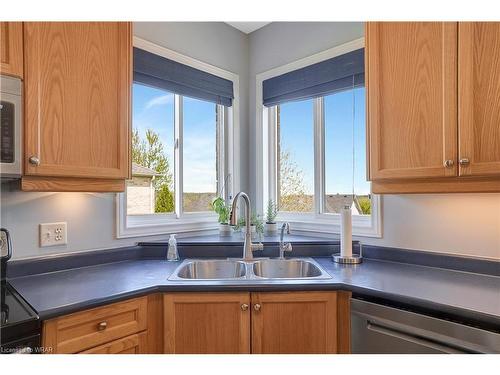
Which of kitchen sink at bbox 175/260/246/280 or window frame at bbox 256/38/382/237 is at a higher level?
window frame at bbox 256/38/382/237

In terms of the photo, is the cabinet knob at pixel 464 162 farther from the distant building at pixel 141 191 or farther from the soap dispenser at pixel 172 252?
the distant building at pixel 141 191

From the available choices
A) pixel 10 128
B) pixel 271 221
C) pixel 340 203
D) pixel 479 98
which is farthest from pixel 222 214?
pixel 479 98

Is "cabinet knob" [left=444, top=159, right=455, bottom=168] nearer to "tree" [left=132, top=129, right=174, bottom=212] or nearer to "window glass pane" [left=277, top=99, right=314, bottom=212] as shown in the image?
"window glass pane" [left=277, top=99, right=314, bottom=212]

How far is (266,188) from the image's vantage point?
2.61 metres

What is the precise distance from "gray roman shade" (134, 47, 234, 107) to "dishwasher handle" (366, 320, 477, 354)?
6.14 feet

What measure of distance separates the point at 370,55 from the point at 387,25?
0.16m

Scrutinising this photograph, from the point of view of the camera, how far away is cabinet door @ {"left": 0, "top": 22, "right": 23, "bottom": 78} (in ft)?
4.02

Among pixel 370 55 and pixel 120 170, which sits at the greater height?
pixel 370 55

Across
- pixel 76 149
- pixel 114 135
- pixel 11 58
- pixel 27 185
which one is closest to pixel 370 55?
pixel 114 135

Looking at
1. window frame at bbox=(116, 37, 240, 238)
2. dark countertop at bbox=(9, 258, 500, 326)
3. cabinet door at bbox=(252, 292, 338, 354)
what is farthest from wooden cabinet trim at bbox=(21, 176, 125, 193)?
cabinet door at bbox=(252, 292, 338, 354)

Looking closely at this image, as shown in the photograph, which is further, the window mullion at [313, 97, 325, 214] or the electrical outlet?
the window mullion at [313, 97, 325, 214]

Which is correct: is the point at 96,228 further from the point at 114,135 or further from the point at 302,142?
the point at 302,142
